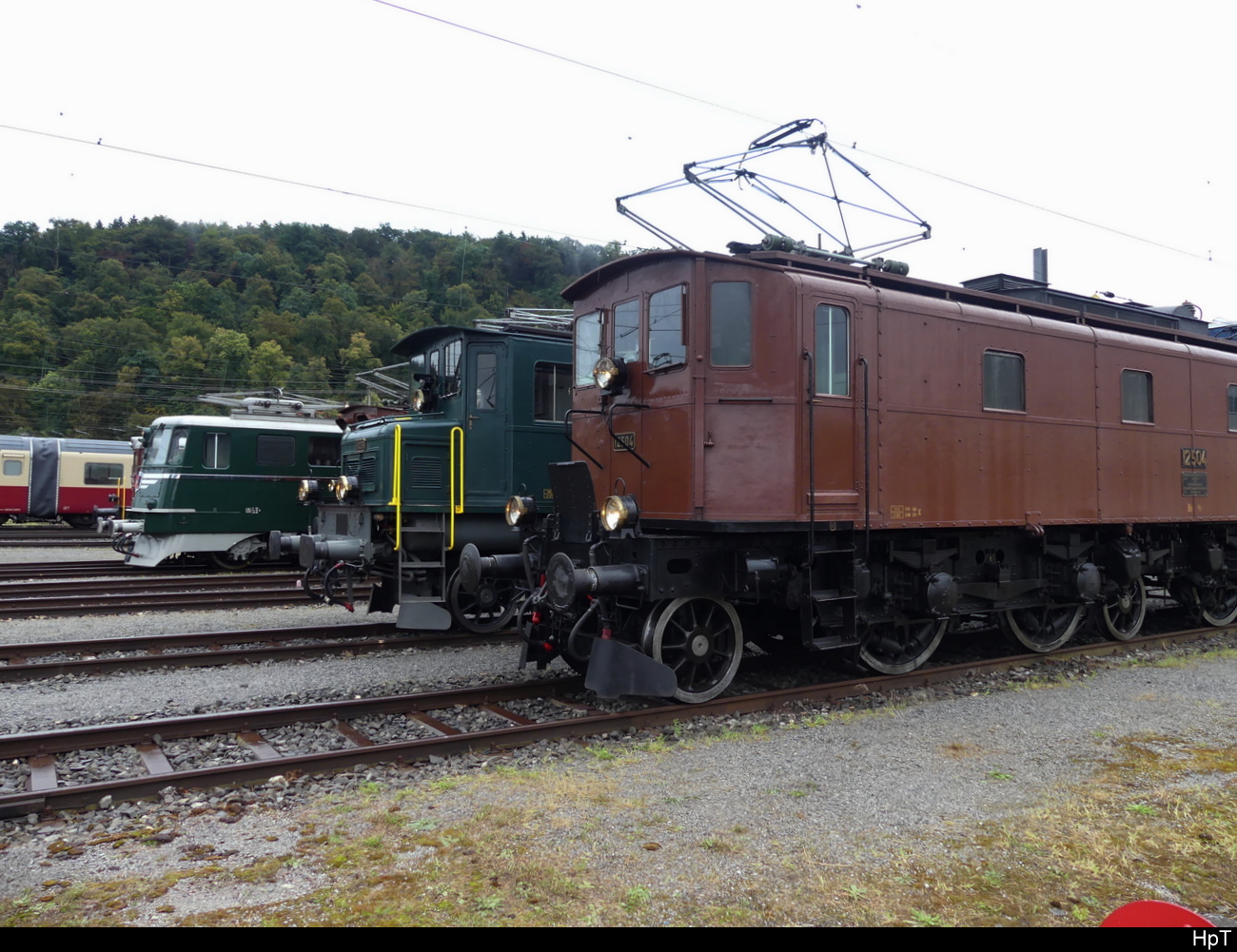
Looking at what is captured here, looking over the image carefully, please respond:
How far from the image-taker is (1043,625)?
9797mm

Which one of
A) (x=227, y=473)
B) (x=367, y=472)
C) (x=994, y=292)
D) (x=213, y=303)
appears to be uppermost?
(x=213, y=303)

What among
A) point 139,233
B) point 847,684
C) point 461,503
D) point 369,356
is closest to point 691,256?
point 847,684

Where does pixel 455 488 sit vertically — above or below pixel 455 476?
below

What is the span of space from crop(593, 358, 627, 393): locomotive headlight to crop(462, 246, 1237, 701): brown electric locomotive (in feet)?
0.08

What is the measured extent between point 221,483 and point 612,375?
12131mm

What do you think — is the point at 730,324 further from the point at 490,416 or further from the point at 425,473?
the point at 425,473

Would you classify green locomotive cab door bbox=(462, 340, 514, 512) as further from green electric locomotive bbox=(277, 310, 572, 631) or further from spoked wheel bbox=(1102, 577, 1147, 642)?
spoked wheel bbox=(1102, 577, 1147, 642)

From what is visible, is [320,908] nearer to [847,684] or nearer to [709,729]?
[709,729]

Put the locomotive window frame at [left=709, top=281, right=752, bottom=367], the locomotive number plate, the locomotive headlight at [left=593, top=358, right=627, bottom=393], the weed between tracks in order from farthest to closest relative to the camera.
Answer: the locomotive number plate < the locomotive headlight at [left=593, top=358, right=627, bottom=393] < the locomotive window frame at [left=709, top=281, right=752, bottom=367] < the weed between tracks

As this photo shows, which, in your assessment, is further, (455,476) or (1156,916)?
(455,476)

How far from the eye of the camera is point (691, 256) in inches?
276

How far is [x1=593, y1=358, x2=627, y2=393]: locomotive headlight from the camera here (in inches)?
296

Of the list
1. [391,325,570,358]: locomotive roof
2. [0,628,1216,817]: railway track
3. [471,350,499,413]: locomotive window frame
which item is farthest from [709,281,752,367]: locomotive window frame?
[471,350,499,413]: locomotive window frame

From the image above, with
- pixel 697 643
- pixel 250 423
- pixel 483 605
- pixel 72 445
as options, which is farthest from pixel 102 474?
pixel 697 643
